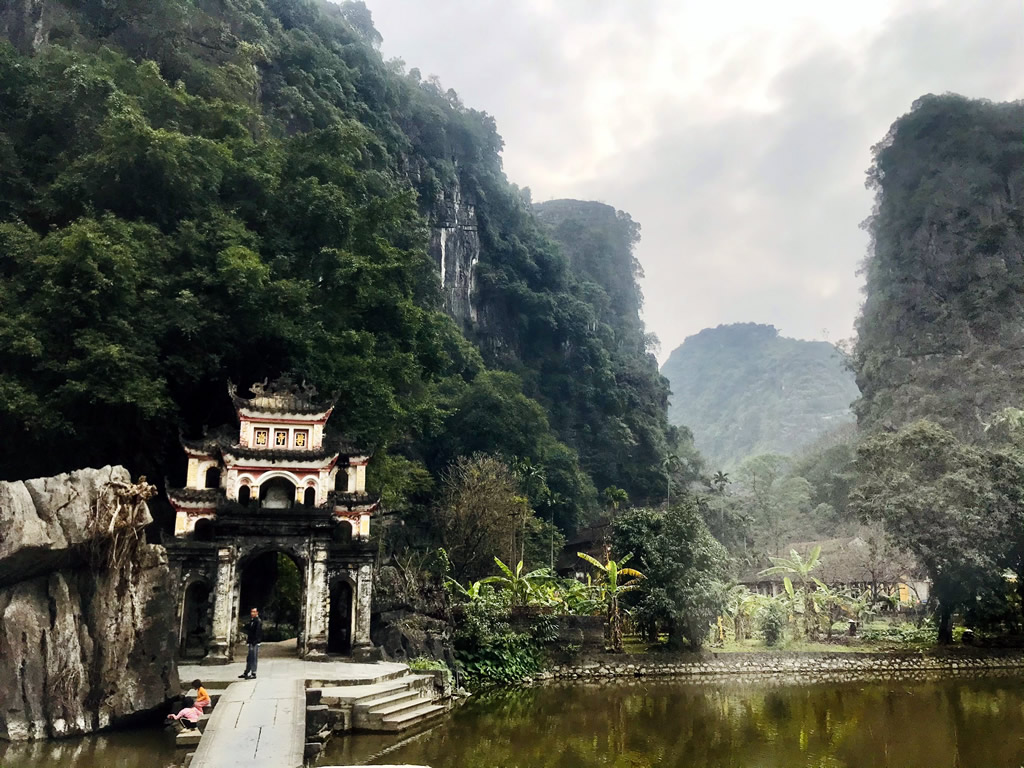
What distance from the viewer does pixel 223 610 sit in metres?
14.4

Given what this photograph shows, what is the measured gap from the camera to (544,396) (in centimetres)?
5184

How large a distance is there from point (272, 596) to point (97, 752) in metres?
13.0

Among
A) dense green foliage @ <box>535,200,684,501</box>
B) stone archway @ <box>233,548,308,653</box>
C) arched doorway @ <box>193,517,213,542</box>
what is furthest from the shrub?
dense green foliage @ <box>535,200,684,501</box>

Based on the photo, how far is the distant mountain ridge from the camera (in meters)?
113

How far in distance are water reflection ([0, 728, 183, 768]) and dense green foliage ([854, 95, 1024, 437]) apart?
45.4m

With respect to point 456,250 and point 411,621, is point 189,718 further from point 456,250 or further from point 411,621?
point 456,250

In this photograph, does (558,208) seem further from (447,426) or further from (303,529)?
(303,529)

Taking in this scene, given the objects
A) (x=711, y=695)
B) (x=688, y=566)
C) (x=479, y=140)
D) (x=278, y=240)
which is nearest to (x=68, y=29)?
(x=278, y=240)

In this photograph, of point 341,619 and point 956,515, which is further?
point 956,515

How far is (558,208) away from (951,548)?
7086cm

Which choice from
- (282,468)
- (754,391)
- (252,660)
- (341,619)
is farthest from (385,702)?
(754,391)

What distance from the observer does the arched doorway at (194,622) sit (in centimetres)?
1480

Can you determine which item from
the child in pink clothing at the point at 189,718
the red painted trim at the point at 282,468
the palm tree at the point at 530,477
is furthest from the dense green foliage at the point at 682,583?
the palm tree at the point at 530,477

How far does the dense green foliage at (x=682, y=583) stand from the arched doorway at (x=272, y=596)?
10.1 m
